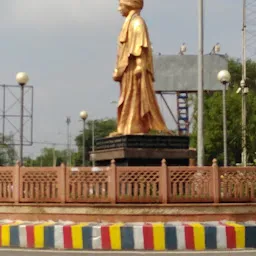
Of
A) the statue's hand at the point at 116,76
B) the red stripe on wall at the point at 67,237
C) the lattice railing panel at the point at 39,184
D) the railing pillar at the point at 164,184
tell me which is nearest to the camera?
the red stripe on wall at the point at 67,237

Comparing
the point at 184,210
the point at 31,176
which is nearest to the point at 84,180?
the point at 31,176

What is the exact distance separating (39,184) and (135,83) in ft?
17.1

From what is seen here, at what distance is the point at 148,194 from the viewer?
522 inches

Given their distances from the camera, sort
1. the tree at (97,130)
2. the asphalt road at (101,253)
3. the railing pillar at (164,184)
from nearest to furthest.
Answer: the asphalt road at (101,253) < the railing pillar at (164,184) < the tree at (97,130)

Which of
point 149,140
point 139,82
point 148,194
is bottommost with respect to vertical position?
point 148,194

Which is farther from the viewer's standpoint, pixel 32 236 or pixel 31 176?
pixel 31 176

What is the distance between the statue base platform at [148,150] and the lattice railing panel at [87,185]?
10.2ft

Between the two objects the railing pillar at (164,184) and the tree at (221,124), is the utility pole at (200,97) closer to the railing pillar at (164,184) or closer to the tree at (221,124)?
the railing pillar at (164,184)

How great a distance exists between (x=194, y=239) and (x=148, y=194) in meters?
1.57

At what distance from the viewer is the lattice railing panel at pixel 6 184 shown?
45.6 ft

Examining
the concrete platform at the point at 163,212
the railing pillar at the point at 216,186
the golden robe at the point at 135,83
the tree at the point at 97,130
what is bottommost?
the concrete platform at the point at 163,212

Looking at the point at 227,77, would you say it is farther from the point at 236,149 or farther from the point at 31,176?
the point at 236,149

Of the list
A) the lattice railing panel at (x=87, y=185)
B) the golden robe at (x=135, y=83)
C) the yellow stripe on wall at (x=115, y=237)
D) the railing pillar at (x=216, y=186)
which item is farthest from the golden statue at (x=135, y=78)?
the yellow stripe on wall at (x=115, y=237)

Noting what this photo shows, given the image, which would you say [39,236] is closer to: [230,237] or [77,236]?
[77,236]
